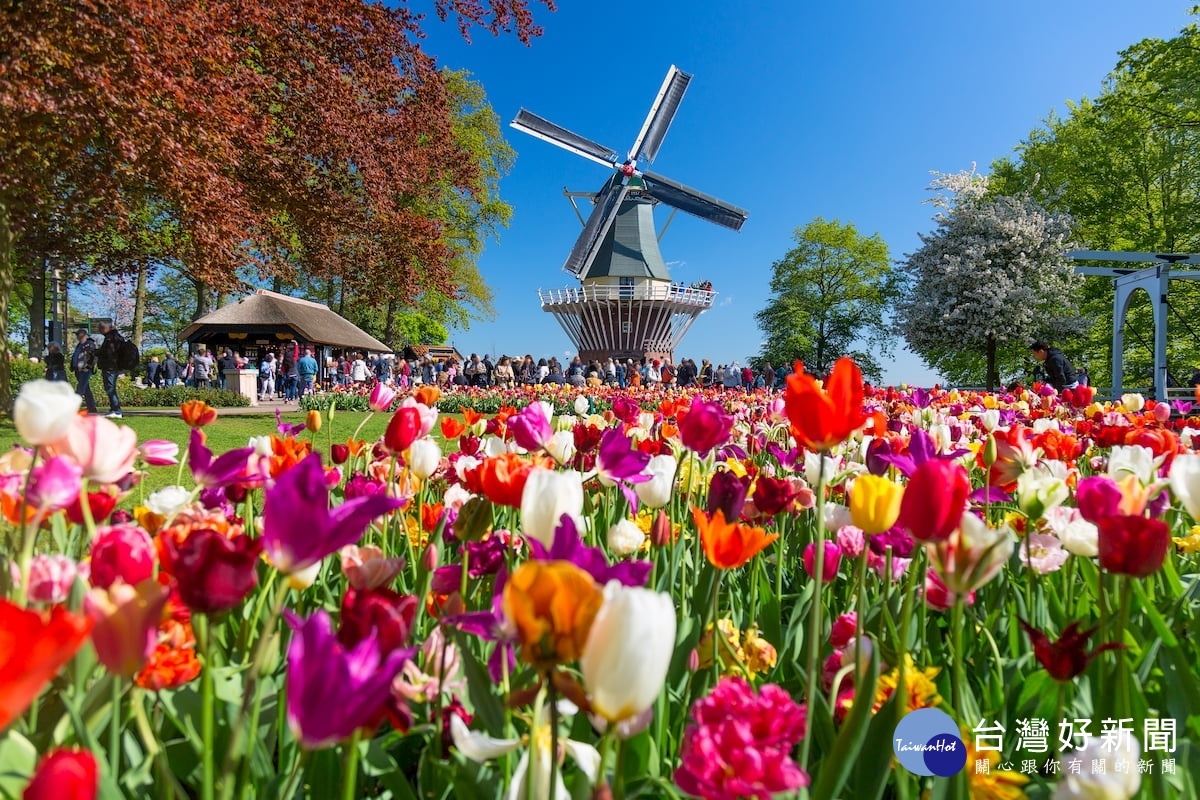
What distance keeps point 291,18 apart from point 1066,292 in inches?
735

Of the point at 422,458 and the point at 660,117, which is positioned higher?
the point at 660,117

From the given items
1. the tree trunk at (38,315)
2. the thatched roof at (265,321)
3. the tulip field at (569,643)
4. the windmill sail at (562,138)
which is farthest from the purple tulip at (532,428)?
the windmill sail at (562,138)

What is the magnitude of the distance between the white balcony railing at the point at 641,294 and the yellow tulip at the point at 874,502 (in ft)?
96.7

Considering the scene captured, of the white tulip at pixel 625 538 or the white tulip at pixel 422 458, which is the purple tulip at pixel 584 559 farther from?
the white tulip at pixel 422 458

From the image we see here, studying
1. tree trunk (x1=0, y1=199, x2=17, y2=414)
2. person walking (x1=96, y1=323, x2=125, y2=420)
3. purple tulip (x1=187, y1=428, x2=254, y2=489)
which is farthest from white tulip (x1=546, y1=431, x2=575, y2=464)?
person walking (x1=96, y1=323, x2=125, y2=420)

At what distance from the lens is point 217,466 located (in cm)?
115

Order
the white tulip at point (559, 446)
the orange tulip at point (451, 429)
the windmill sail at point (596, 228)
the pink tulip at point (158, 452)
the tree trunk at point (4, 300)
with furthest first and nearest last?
the windmill sail at point (596, 228) → the tree trunk at point (4, 300) → the orange tulip at point (451, 429) → the white tulip at point (559, 446) → the pink tulip at point (158, 452)

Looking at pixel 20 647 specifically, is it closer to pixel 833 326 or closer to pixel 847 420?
pixel 847 420

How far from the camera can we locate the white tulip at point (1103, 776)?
58 centimetres

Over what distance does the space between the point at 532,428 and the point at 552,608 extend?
3.62 ft

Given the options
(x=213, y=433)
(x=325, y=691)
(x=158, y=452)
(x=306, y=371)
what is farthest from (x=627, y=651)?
(x=306, y=371)

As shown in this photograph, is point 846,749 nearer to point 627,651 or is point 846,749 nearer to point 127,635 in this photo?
point 627,651

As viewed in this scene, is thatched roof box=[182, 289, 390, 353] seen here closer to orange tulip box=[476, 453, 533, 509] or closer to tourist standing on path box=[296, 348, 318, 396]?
tourist standing on path box=[296, 348, 318, 396]

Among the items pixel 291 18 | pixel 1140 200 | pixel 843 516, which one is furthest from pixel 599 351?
pixel 843 516
